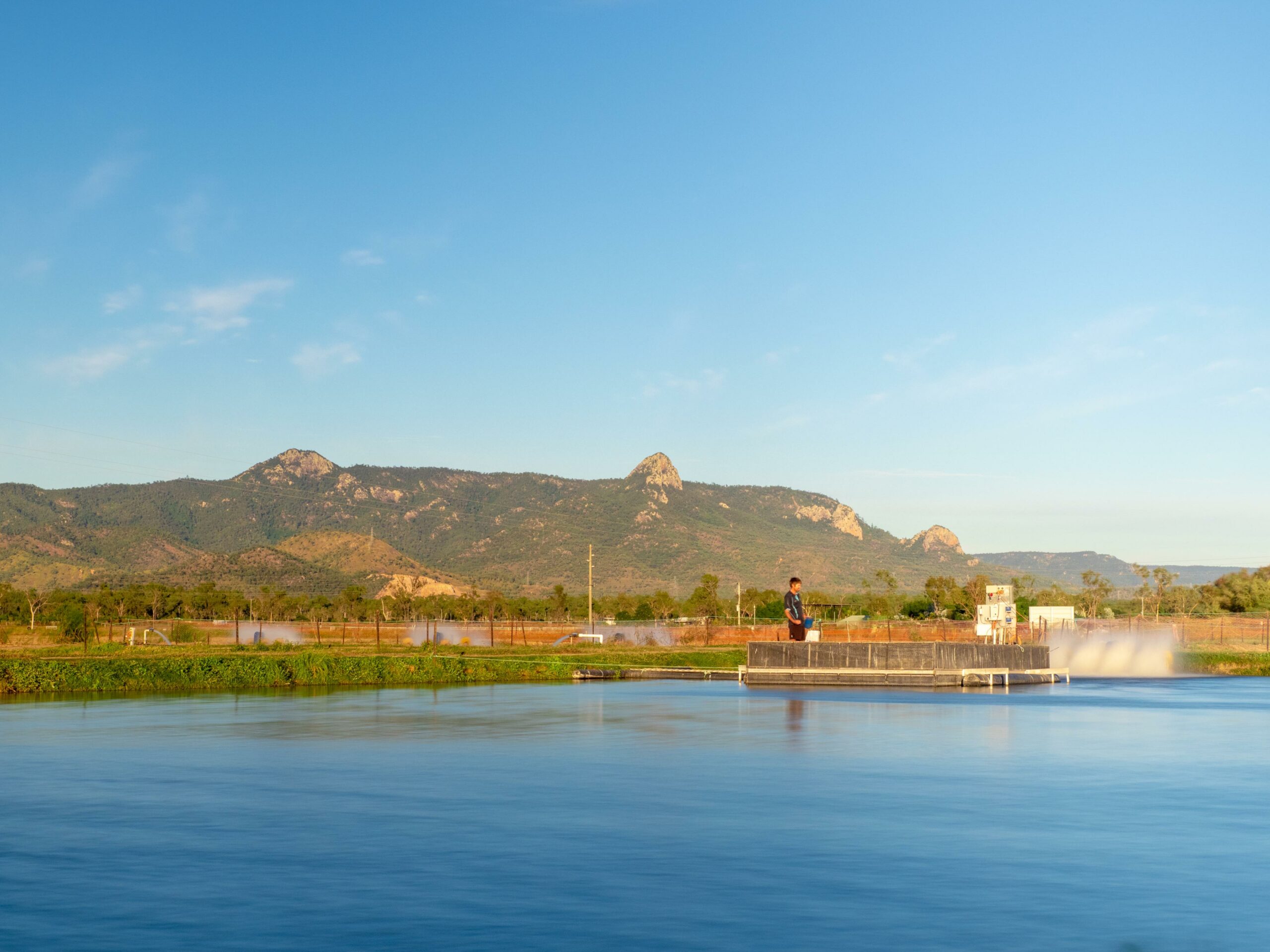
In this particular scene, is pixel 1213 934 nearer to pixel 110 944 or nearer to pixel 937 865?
pixel 937 865

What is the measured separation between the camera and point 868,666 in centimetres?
3947

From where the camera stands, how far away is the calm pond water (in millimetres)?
9867

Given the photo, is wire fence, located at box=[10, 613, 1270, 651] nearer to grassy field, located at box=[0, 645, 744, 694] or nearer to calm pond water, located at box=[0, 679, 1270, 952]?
grassy field, located at box=[0, 645, 744, 694]

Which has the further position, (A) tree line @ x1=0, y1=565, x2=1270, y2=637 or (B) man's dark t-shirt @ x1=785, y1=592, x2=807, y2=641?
(A) tree line @ x1=0, y1=565, x2=1270, y2=637

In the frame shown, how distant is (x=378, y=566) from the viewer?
178 meters

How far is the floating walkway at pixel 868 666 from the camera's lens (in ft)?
127

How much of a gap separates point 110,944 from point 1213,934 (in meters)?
8.88

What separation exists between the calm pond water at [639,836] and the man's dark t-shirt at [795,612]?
31.4ft

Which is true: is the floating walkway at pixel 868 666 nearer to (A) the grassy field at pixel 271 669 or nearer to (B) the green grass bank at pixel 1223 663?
(A) the grassy field at pixel 271 669

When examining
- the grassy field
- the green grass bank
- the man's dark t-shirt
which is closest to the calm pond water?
the man's dark t-shirt

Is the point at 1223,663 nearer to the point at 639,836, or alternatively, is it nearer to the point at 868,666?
the point at 868,666

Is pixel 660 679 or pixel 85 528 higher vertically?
pixel 85 528

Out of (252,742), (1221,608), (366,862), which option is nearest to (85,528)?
(1221,608)

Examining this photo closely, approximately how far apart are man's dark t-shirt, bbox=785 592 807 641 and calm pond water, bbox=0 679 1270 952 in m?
9.58
